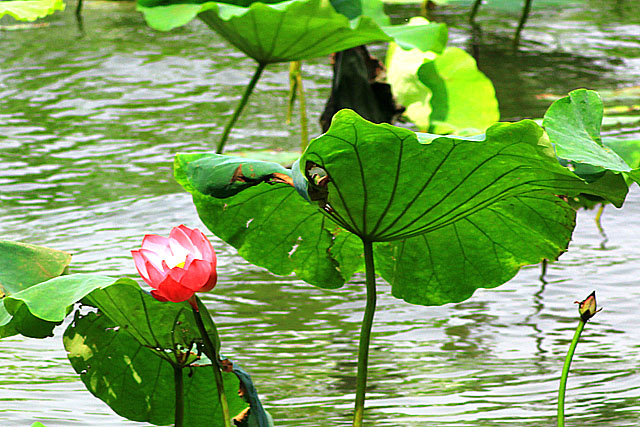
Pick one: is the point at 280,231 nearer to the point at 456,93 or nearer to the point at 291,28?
the point at 291,28

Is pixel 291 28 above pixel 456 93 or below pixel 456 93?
above

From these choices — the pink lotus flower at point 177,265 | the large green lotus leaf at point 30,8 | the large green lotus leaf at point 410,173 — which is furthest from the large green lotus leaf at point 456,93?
the pink lotus flower at point 177,265

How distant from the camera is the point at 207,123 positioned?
2594 mm

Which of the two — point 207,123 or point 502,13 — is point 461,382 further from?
point 502,13

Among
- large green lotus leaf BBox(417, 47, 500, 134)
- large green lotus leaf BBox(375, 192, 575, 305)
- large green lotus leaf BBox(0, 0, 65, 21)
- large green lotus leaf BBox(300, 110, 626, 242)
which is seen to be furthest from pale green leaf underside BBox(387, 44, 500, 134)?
large green lotus leaf BBox(300, 110, 626, 242)

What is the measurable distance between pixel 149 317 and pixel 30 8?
1.16 metres

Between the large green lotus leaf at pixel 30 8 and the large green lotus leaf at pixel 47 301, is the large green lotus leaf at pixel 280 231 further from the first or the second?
the large green lotus leaf at pixel 30 8

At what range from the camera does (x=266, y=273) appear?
1.73 m

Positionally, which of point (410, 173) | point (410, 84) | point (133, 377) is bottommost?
point (410, 84)

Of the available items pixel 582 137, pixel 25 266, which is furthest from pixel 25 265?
pixel 582 137

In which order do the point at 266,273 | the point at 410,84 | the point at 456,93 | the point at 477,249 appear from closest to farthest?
the point at 477,249 → the point at 266,273 → the point at 456,93 → the point at 410,84

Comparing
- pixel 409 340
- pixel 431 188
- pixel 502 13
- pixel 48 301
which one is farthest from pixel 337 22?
pixel 502 13

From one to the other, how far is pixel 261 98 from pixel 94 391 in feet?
6.59

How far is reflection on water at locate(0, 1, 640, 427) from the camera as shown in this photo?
1.22m
